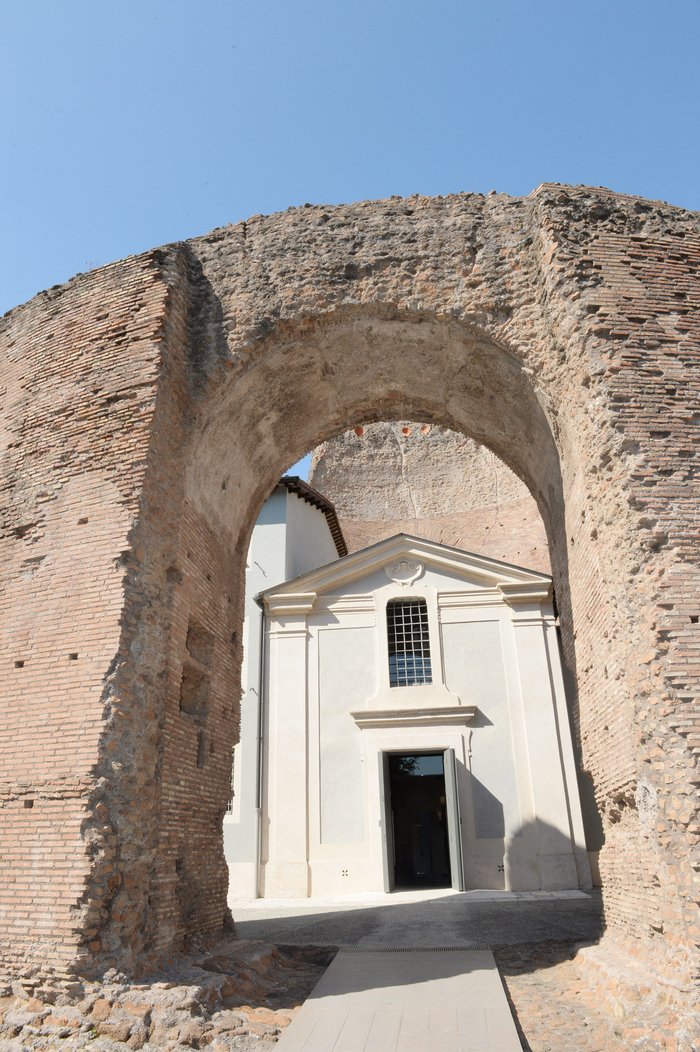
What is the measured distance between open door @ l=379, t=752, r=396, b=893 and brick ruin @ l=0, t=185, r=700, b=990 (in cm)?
676

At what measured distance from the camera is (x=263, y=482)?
8766mm

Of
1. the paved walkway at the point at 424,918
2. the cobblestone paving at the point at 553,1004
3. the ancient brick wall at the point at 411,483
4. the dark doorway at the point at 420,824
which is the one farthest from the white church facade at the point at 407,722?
the ancient brick wall at the point at 411,483

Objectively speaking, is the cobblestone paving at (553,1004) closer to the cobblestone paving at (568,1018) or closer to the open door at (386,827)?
the cobblestone paving at (568,1018)

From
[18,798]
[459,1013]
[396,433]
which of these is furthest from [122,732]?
[396,433]

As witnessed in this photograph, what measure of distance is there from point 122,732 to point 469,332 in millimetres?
4998

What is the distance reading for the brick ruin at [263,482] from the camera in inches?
201

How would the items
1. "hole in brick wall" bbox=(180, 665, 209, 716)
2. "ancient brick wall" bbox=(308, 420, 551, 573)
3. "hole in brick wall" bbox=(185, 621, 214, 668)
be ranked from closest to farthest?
"hole in brick wall" bbox=(180, 665, 209, 716), "hole in brick wall" bbox=(185, 621, 214, 668), "ancient brick wall" bbox=(308, 420, 551, 573)

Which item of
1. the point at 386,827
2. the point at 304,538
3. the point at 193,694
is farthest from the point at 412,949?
the point at 304,538

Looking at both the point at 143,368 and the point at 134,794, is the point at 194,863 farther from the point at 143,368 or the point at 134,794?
the point at 143,368

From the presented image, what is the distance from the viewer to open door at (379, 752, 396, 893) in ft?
43.0

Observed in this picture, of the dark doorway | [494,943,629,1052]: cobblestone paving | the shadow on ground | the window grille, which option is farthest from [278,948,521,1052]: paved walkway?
the dark doorway

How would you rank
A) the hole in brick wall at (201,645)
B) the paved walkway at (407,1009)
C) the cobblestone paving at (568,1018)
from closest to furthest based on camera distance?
the cobblestone paving at (568,1018), the paved walkway at (407,1009), the hole in brick wall at (201,645)

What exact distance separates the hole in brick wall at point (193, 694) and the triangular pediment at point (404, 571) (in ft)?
26.8

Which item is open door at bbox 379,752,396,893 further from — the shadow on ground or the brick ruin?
the brick ruin
